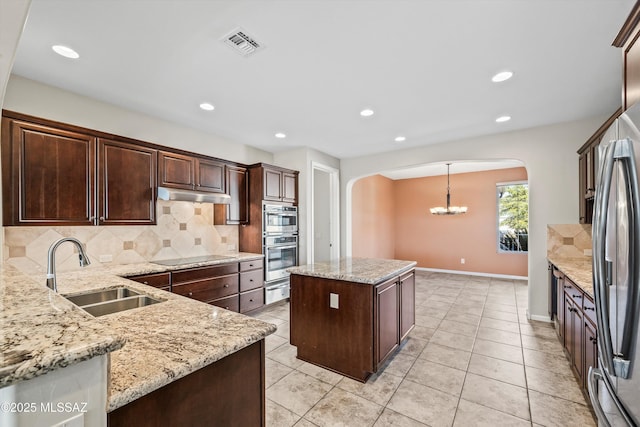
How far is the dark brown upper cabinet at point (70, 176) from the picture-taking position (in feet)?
7.25

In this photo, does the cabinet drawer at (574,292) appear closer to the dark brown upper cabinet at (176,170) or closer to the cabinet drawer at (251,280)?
the cabinet drawer at (251,280)

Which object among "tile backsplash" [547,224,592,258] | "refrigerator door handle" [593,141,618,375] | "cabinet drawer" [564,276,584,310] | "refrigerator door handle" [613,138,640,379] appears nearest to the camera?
"refrigerator door handle" [613,138,640,379]

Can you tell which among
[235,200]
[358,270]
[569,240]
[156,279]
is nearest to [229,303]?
[156,279]

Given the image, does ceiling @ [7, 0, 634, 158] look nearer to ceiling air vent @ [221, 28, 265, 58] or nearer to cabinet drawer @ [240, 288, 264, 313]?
ceiling air vent @ [221, 28, 265, 58]

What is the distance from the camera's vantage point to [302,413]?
6.34ft

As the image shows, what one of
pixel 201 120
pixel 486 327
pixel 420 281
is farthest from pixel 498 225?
pixel 201 120

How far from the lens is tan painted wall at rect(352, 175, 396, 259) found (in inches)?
239

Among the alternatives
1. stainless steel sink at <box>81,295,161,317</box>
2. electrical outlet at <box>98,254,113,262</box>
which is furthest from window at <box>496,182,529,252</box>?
electrical outlet at <box>98,254,113,262</box>

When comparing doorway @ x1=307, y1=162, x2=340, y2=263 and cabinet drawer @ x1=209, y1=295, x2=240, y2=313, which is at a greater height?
doorway @ x1=307, y1=162, x2=340, y2=263

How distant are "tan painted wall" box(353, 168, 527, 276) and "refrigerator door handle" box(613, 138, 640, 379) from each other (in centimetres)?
480

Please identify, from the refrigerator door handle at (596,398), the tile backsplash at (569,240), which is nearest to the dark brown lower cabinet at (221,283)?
the refrigerator door handle at (596,398)

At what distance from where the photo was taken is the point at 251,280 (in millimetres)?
3846

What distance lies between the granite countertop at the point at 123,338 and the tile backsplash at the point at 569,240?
408 cm

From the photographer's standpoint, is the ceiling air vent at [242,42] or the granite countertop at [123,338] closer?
the granite countertop at [123,338]
